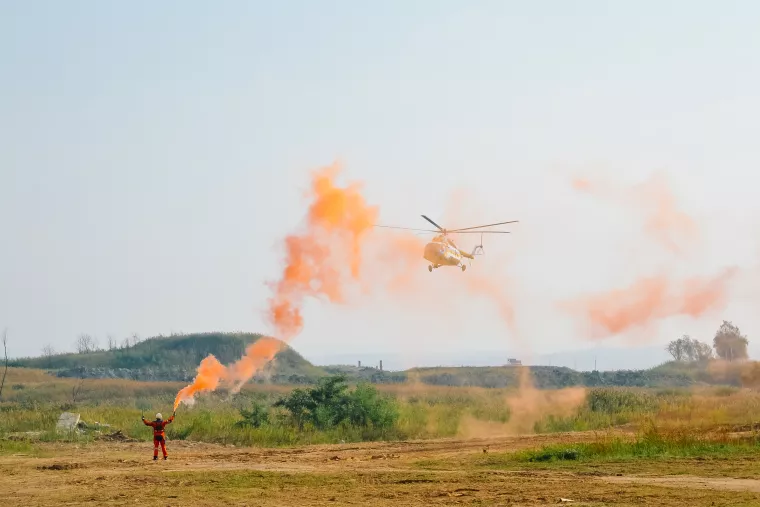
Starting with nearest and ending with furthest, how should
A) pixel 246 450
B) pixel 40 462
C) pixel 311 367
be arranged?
pixel 40 462
pixel 246 450
pixel 311 367

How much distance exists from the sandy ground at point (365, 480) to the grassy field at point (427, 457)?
5 centimetres

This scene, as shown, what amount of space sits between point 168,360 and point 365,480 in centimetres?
9793

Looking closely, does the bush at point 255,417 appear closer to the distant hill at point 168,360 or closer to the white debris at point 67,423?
the white debris at point 67,423

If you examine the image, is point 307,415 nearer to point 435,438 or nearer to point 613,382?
point 435,438

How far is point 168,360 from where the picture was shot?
11981 cm

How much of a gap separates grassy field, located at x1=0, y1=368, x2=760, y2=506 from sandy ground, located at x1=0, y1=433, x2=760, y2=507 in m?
0.05

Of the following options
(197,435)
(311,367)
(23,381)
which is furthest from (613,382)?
(197,435)

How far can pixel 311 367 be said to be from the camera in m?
113

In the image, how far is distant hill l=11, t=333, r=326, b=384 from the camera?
340 feet

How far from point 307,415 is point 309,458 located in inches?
493

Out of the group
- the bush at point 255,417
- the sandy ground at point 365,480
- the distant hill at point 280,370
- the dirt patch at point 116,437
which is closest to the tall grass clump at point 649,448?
the sandy ground at point 365,480

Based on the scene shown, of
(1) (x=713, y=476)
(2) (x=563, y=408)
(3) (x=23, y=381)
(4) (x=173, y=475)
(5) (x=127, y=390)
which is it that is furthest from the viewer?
(3) (x=23, y=381)

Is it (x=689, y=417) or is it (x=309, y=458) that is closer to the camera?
(x=309, y=458)

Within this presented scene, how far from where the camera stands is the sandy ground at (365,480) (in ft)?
Answer: 71.6
